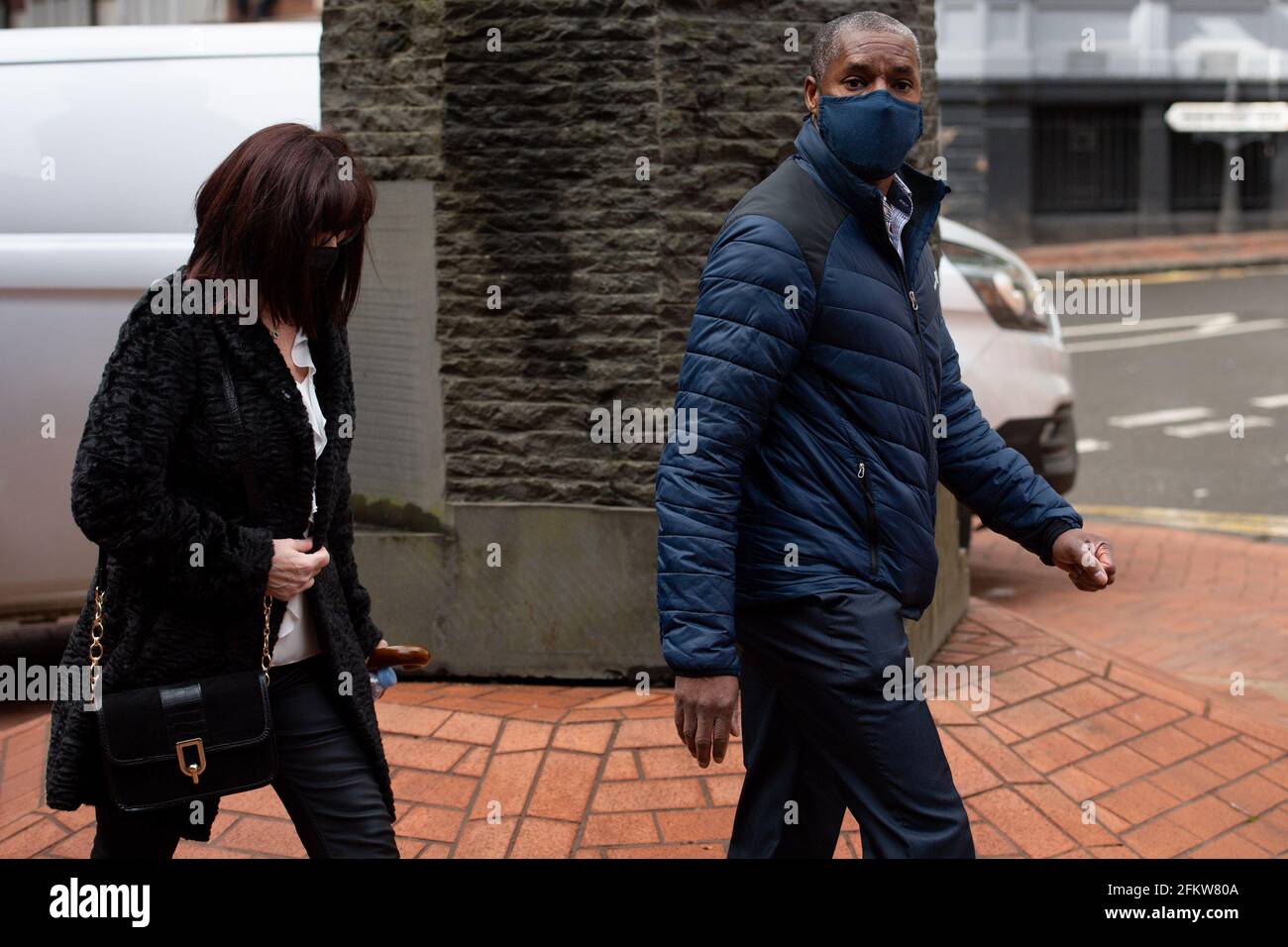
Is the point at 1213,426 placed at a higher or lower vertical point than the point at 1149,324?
lower

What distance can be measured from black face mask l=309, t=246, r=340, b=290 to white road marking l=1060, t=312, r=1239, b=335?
13.3 m

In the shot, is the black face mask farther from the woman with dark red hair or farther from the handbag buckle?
the handbag buckle

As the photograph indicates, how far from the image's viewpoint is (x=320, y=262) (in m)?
2.72

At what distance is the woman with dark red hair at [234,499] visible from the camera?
255 cm

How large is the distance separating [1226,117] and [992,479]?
2202 centimetres

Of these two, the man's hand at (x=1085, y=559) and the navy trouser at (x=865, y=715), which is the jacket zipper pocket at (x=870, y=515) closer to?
the navy trouser at (x=865, y=715)

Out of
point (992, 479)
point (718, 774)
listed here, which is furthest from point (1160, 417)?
point (992, 479)

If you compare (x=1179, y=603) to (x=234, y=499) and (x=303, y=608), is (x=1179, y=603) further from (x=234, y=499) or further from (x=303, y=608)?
(x=234, y=499)

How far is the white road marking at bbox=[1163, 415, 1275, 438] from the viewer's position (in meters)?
10.5
